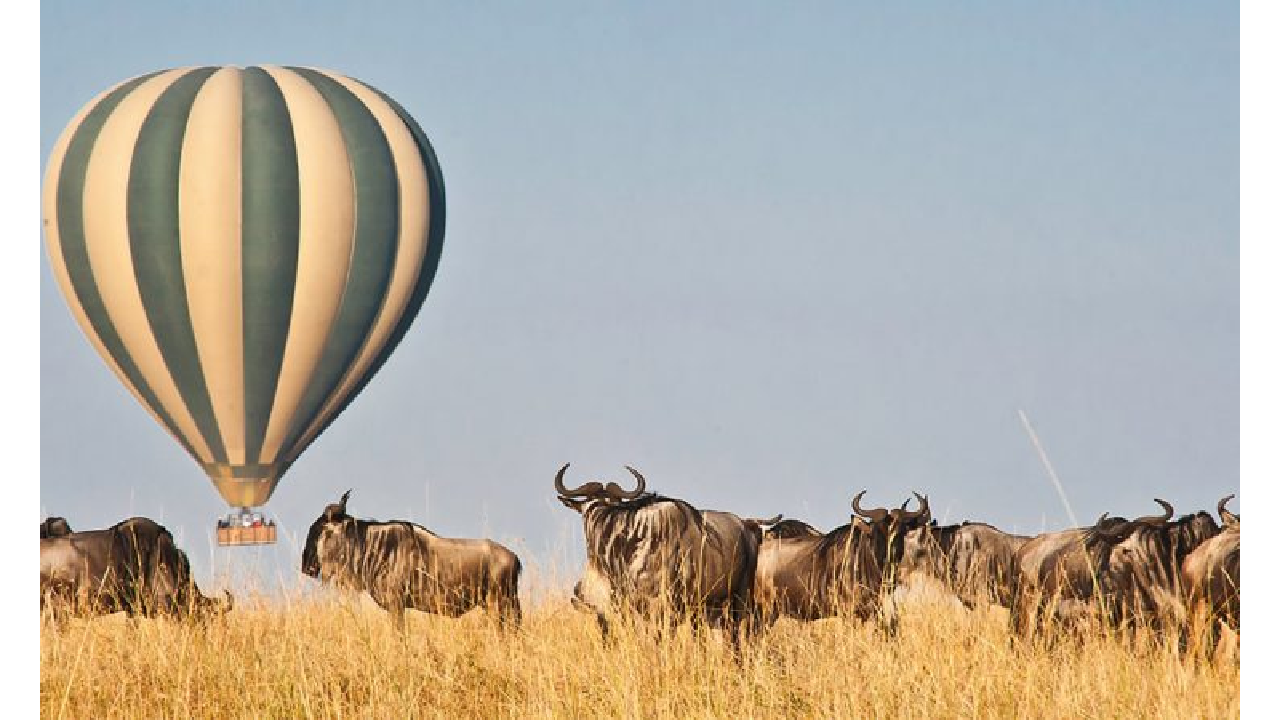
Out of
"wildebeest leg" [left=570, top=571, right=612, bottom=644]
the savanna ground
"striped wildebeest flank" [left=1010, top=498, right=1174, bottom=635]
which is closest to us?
the savanna ground

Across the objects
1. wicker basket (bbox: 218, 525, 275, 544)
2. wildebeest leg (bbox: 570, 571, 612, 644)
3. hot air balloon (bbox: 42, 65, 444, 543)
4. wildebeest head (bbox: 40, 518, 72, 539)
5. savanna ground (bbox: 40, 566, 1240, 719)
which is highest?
hot air balloon (bbox: 42, 65, 444, 543)

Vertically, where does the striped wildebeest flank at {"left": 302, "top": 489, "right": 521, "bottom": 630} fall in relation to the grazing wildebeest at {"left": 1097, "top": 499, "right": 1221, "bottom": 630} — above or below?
above

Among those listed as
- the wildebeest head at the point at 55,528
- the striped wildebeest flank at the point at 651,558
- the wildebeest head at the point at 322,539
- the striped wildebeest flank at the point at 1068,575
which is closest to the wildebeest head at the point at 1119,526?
the striped wildebeest flank at the point at 1068,575

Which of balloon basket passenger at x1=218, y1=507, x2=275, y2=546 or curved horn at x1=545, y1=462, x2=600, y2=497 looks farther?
balloon basket passenger at x1=218, y1=507, x2=275, y2=546

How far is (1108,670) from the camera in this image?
14.0 metres

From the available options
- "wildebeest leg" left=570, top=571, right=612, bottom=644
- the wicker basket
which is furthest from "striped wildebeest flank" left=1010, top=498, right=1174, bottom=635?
the wicker basket

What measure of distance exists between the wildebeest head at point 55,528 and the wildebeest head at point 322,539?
226 cm

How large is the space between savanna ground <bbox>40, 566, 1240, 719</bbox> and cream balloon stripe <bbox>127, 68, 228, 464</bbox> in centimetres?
1623

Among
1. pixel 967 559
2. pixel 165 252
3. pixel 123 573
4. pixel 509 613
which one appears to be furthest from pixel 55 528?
pixel 165 252

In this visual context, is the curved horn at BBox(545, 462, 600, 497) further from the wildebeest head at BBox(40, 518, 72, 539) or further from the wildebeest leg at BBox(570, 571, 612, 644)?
the wildebeest head at BBox(40, 518, 72, 539)

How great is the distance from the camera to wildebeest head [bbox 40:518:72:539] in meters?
18.4

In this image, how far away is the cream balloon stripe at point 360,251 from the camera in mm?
32906

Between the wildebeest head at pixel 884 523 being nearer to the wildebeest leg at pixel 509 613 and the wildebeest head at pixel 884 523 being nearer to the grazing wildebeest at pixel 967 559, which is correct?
the grazing wildebeest at pixel 967 559

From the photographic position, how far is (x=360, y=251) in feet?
109
